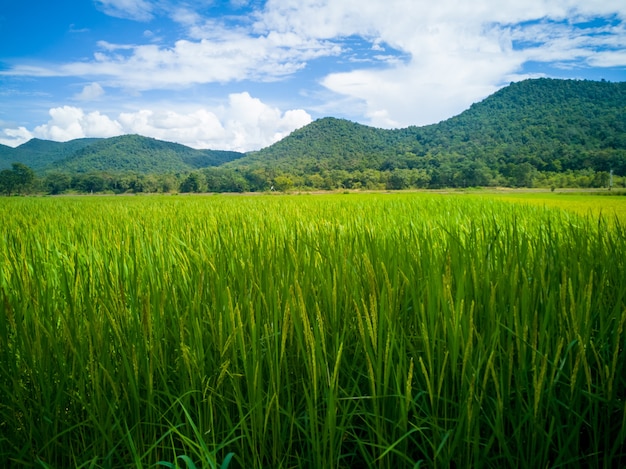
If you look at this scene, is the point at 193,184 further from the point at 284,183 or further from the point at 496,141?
the point at 496,141

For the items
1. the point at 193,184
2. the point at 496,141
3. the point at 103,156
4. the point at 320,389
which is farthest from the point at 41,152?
the point at 320,389

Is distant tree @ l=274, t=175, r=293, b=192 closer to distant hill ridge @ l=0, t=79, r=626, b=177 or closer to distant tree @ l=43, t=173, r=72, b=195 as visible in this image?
distant hill ridge @ l=0, t=79, r=626, b=177

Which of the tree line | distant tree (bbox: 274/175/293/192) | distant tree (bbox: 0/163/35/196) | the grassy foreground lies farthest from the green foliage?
the grassy foreground

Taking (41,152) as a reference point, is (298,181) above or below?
below

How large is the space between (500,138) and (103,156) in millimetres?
133845

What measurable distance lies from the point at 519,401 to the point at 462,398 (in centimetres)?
13

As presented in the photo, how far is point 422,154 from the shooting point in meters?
117

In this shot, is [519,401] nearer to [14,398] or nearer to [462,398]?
[462,398]

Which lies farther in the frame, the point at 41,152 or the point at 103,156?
the point at 41,152

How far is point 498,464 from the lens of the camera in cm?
94

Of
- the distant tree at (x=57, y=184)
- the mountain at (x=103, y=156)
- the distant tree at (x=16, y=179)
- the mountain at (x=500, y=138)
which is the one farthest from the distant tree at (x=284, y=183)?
the mountain at (x=103, y=156)

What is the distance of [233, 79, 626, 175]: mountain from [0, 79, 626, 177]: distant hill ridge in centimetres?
26

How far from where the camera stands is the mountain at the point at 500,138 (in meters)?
85.0

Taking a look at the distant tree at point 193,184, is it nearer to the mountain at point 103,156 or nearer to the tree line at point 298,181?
the tree line at point 298,181
